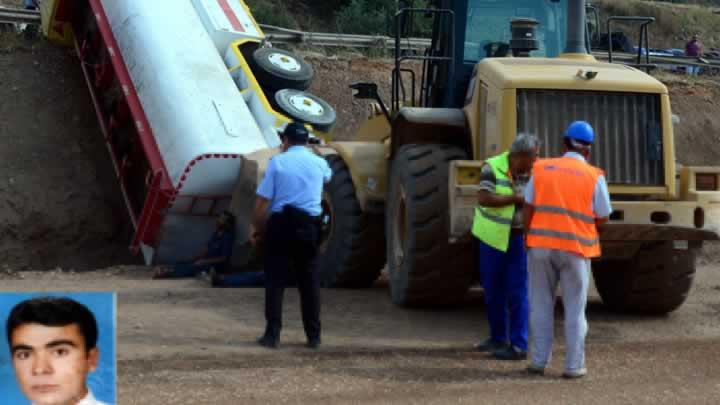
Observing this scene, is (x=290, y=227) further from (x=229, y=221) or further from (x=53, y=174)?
(x=53, y=174)

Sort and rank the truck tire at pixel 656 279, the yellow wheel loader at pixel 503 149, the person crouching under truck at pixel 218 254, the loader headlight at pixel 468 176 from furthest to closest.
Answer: the person crouching under truck at pixel 218 254 → the truck tire at pixel 656 279 → the yellow wheel loader at pixel 503 149 → the loader headlight at pixel 468 176

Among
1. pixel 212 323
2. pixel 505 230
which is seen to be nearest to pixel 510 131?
pixel 505 230

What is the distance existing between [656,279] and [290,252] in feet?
11.8

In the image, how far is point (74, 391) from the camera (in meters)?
3.60

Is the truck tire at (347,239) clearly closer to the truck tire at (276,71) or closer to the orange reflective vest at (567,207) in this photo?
the truck tire at (276,71)

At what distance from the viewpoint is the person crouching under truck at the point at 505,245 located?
349 inches

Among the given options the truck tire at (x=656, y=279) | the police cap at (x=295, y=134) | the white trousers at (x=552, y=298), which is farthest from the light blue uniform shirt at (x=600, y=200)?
the truck tire at (x=656, y=279)

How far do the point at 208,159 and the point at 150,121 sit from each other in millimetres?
1204

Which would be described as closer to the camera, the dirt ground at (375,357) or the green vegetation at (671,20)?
the dirt ground at (375,357)

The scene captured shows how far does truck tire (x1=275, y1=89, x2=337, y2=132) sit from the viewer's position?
51.9ft

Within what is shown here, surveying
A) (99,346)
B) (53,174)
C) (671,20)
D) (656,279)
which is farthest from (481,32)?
(671,20)

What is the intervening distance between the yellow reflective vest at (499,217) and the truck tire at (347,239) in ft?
10.9

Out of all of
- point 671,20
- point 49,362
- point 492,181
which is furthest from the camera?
point 671,20

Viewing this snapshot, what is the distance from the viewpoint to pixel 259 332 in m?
9.97
